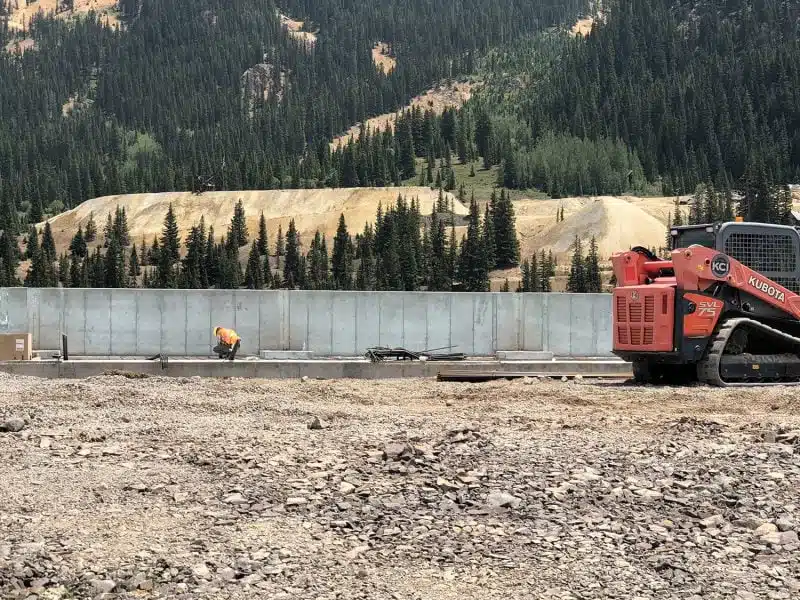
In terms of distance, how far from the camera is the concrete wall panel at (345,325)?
23.9 m

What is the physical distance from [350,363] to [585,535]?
44.8ft

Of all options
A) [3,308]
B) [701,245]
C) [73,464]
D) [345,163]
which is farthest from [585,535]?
[345,163]

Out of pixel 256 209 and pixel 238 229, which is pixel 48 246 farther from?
pixel 256 209

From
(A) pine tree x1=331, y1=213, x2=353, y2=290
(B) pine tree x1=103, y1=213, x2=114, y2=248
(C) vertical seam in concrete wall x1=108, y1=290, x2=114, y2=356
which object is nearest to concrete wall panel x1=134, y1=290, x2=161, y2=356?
(C) vertical seam in concrete wall x1=108, y1=290, x2=114, y2=356

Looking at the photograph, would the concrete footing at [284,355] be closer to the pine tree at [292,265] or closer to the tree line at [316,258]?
the tree line at [316,258]

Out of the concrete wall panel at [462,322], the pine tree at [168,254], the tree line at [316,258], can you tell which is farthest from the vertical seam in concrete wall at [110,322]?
the pine tree at [168,254]

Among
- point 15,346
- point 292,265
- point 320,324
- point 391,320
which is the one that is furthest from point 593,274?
point 15,346

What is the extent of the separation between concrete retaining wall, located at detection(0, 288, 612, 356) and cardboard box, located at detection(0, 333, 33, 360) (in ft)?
5.20

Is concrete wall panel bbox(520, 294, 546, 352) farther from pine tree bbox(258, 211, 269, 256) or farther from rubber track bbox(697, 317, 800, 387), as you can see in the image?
pine tree bbox(258, 211, 269, 256)

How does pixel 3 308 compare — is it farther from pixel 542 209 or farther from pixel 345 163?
pixel 345 163

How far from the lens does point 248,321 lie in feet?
77.8

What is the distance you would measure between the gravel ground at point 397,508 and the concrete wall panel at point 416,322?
459 inches

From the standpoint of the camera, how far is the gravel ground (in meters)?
6.38

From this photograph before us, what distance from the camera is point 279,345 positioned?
78.0 ft
